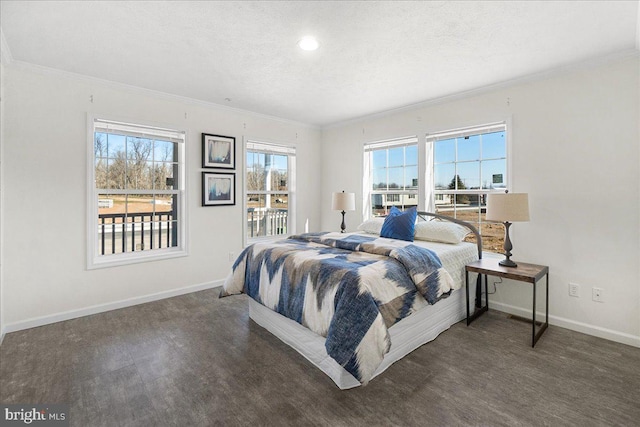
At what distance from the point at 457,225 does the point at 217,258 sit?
317 cm

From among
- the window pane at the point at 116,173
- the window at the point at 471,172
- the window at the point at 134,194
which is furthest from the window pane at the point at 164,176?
the window at the point at 471,172

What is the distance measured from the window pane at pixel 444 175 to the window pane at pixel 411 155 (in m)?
0.32

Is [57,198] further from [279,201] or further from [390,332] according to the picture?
[390,332]

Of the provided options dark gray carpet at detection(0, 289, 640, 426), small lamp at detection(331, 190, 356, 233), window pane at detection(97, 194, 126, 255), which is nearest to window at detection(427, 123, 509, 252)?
small lamp at detection(331, 190, 356, 233)

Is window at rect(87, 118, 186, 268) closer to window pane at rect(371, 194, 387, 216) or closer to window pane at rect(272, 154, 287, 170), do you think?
window pane at rect(272, 154, 287, 170)

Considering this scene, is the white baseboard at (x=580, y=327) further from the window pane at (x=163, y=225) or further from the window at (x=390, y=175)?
the window pane at (x=163, y=225)

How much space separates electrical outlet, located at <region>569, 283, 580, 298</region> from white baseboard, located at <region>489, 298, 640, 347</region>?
0.26m

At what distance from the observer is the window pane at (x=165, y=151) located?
381cm

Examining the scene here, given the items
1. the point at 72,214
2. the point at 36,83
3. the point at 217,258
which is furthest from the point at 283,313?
the point at 36,83

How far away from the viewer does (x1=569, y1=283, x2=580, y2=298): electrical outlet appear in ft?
9.52

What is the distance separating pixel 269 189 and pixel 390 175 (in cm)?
193

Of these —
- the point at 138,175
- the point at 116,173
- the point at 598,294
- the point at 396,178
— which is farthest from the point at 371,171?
the point at 116,173

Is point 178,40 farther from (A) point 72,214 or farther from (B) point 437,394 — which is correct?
(B) point 437,394

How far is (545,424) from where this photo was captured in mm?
1693
